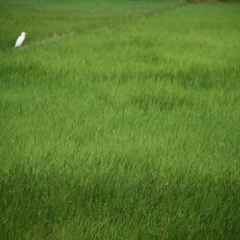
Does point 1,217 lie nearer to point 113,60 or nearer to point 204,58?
point 113,60

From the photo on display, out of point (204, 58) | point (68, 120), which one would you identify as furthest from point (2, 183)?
point (204, 58)

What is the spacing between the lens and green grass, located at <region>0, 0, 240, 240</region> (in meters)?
1.51

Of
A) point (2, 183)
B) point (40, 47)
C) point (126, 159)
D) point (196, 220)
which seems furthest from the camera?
A: point (40, 47)

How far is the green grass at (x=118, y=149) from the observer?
4.96 ft

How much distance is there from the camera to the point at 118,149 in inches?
84.7

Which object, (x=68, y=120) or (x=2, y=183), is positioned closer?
(x=2, y=183)

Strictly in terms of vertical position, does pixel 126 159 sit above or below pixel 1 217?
below

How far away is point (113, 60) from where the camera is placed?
4.68 metres

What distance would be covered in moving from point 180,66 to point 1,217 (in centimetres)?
325

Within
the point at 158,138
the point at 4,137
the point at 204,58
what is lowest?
the point at 204,58

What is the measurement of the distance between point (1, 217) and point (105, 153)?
685 mm

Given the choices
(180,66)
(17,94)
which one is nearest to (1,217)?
(17,94)

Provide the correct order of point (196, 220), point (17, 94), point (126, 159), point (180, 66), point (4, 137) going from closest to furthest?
point (196, 220) < point (126, 159) < point (4, 137) < point (17, 94) < point (180, 66)

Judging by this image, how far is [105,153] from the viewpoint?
6.72 feet
